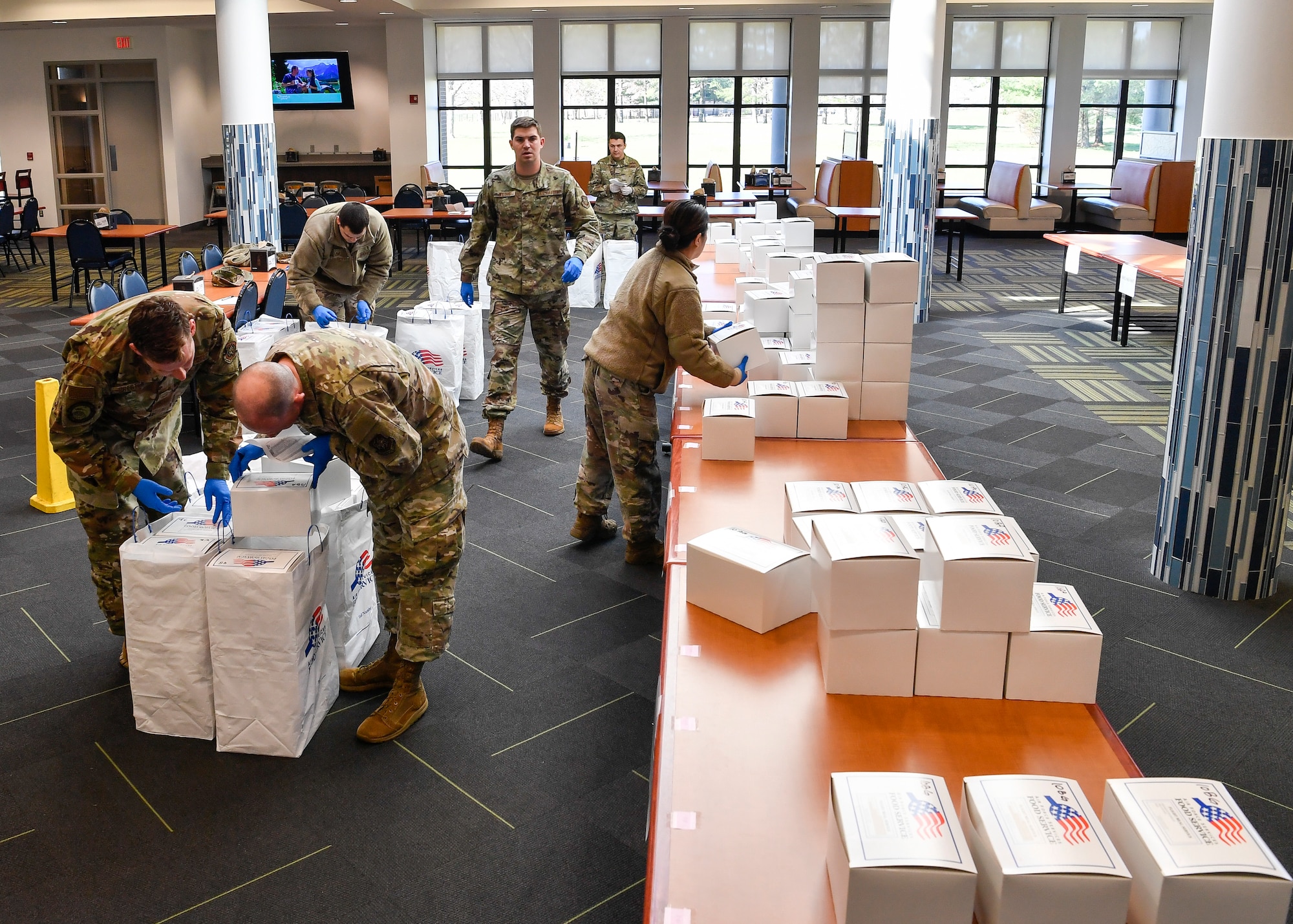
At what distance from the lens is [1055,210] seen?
51.6 ft

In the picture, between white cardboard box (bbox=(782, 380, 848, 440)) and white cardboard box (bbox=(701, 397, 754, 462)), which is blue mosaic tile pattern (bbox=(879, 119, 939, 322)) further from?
white cardboard box (bbox=(701, 397, 754, 462))

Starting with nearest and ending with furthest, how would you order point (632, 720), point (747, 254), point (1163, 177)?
point (632, 720)
point (747, 254)
point (1163, 177)

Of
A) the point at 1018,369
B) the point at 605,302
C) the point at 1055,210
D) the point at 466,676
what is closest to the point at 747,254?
the point at 1018,369

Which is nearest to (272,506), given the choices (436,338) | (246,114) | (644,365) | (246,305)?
(644,365)

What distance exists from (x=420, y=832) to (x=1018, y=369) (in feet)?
20.8

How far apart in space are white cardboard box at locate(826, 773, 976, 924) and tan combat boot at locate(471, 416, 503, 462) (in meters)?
4.19

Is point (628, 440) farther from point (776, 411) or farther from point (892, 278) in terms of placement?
point (892, 278)

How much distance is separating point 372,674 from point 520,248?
2786 millimetres

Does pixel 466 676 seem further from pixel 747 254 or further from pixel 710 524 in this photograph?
pixel 747 254

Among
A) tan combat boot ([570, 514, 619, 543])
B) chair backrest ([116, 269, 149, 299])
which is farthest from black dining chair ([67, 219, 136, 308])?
tan combat boot ([570, 514, 619, 543])

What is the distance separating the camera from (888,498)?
2701 millimetres

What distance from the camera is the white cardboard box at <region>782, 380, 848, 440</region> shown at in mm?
3812

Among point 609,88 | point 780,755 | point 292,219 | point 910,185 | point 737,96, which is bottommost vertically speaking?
point 780,755

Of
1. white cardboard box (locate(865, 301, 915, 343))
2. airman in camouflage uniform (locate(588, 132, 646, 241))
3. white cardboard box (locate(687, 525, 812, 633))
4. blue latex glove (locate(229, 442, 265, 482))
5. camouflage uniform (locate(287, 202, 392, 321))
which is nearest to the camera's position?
white cardboard box (locate(687, 525, 812, 633))
